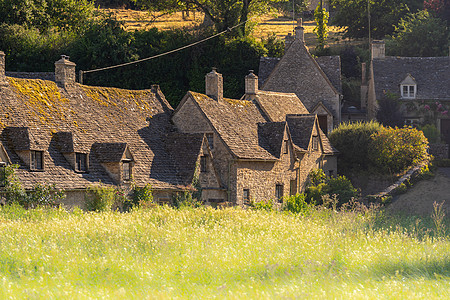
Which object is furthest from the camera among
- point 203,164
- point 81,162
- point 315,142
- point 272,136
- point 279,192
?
point 315,142

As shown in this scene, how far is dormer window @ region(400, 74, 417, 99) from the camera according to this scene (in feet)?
193

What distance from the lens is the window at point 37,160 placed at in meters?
32.5

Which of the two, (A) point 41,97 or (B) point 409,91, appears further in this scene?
(B) point 409,91

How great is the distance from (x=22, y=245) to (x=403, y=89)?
4520cm

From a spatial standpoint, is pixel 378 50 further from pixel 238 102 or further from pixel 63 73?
pixel 63 73

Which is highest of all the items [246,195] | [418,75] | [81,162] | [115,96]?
[418,75]

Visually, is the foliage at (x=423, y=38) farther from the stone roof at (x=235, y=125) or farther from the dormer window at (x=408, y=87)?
the stone roof at (x=235, y=125)

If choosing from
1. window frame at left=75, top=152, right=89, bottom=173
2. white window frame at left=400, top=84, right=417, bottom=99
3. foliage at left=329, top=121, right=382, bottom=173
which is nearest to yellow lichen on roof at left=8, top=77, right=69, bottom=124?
window frame at left=75, top=152, right=89, bottom=173

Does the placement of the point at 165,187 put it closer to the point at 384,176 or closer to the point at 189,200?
the point at 189,200

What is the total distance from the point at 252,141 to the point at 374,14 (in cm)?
4792

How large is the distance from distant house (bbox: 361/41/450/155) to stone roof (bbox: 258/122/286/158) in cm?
1738

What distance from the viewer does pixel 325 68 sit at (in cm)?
6069

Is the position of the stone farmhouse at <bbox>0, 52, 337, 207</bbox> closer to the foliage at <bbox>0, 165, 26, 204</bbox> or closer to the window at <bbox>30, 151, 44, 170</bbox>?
the window at <bbox>30, 151, 44, 170</bbox>

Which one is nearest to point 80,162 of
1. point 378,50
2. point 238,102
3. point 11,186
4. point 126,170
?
point 126,170
